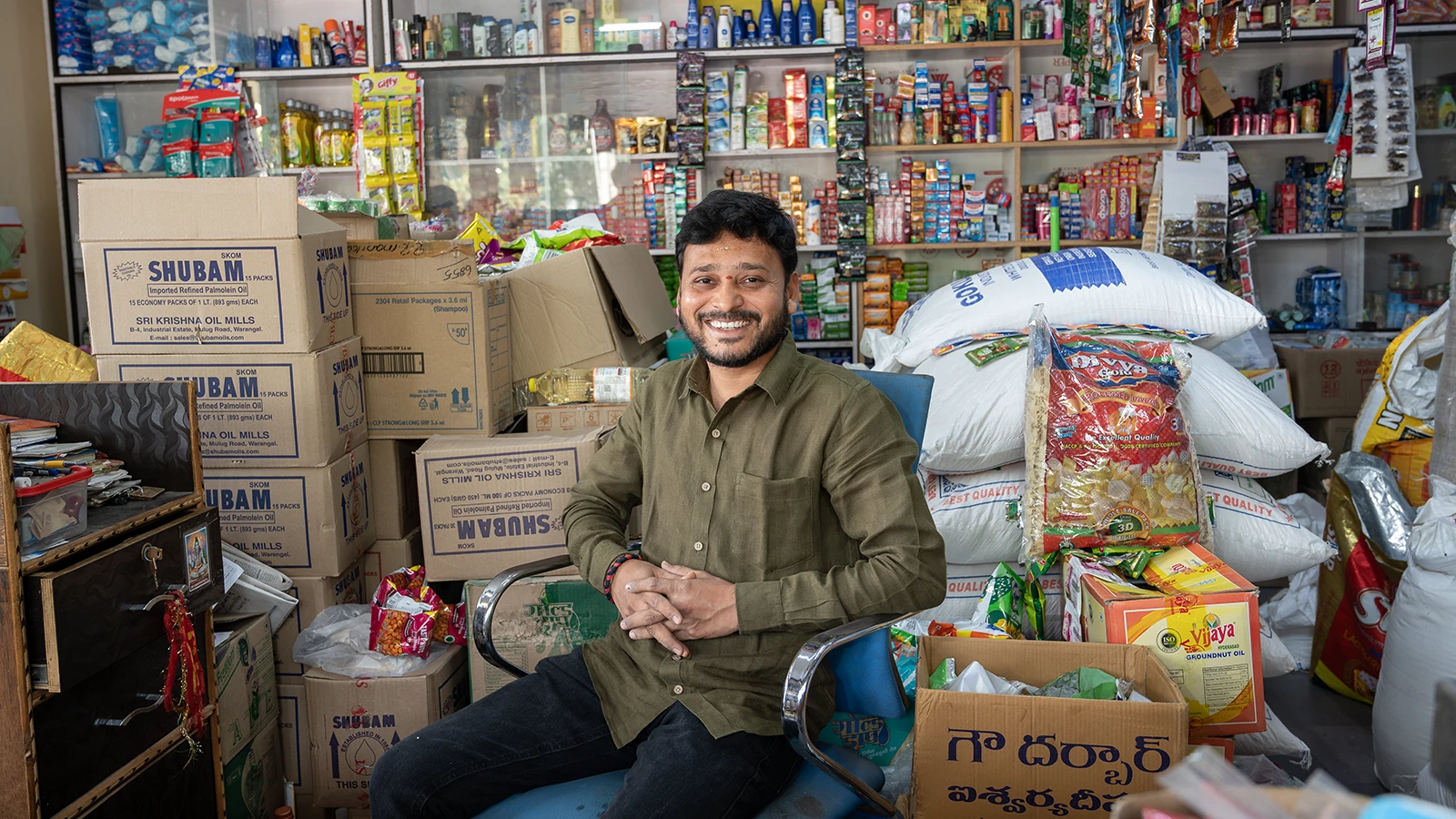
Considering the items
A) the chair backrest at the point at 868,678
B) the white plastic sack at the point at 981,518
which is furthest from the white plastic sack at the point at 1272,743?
the chair backrest at the point at 868,678

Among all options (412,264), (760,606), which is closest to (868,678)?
(760,606)

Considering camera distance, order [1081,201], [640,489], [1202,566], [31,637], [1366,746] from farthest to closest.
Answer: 1. [1081,201]
2. [1366,746]
3. [1202,566]
4. [640,489]
5. [31,637]

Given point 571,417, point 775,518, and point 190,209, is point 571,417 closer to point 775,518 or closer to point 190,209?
point 190,209

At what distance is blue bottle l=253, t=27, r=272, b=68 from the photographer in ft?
16.6

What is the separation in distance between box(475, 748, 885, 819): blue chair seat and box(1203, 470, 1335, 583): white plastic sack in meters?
1.44

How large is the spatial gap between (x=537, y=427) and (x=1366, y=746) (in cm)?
217

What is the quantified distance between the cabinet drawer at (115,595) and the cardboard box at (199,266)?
1.82 ft

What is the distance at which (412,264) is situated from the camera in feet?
8.45

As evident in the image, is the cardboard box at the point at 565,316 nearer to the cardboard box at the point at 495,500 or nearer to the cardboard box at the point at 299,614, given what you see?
the cardboard box at the point at 495,500

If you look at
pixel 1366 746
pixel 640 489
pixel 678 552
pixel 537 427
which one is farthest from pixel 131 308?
pixel 1366 746

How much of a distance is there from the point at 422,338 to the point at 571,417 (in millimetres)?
412

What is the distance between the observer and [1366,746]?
2.57 m

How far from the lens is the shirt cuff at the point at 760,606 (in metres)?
1.58

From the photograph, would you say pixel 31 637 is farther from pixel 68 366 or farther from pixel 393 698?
pixel 68 366
